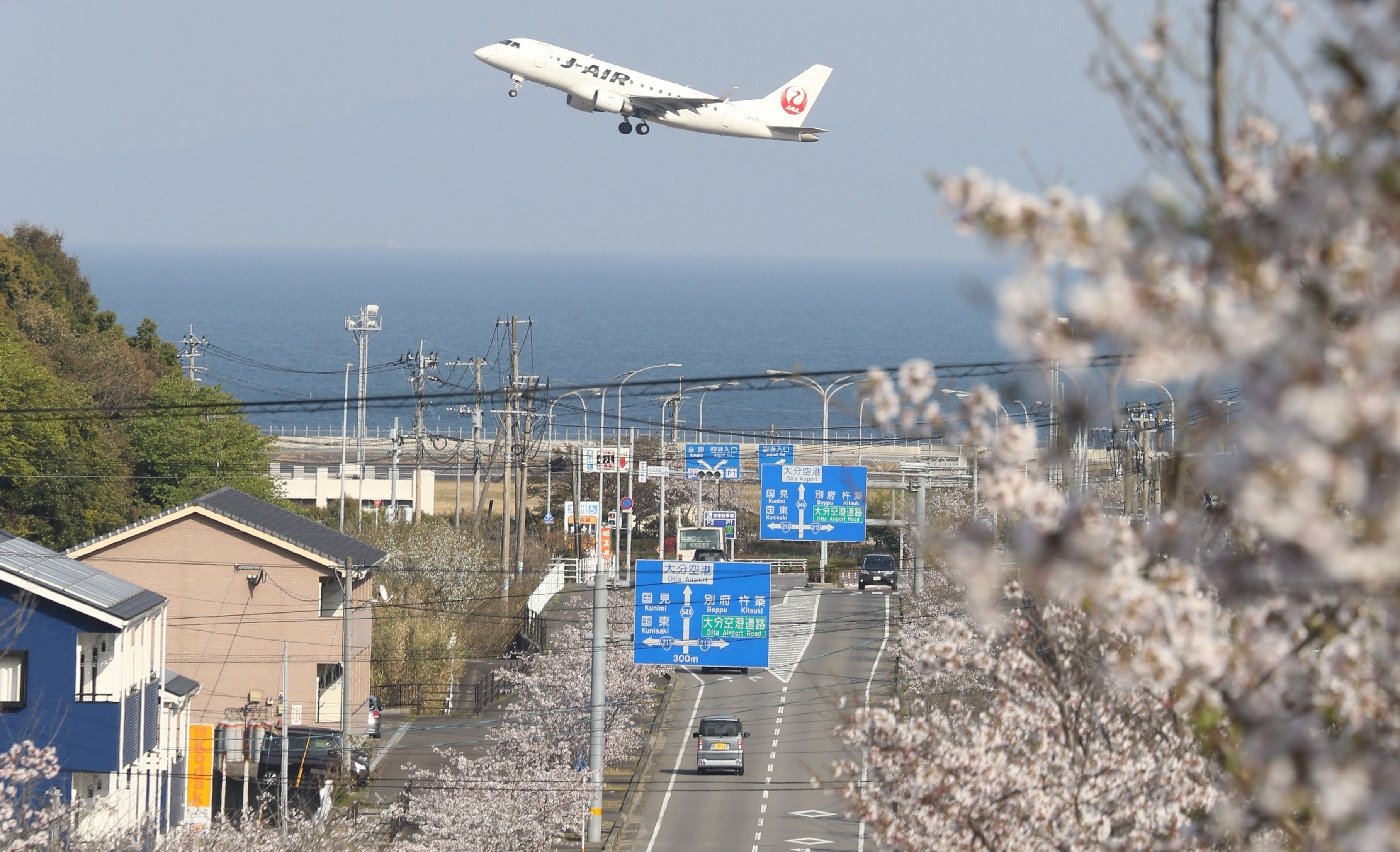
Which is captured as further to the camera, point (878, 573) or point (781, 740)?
point (878, 573)

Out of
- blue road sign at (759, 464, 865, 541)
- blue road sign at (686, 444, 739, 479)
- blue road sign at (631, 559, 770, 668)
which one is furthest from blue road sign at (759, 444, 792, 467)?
blue road sign at (631, 559, 770, 668)

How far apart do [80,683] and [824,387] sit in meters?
34.8

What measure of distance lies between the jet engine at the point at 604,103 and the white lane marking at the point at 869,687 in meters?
18.8

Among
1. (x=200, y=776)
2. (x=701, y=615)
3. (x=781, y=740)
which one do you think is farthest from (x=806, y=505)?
(x=200, y=776)

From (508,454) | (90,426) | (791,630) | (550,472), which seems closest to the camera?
(791,630)

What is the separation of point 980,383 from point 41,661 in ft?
66.8

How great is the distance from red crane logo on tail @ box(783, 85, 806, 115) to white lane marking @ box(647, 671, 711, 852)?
70.3ft

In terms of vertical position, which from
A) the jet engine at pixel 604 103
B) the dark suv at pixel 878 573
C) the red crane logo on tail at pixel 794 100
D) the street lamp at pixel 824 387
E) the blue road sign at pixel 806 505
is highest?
the red crane logo on tail at pixel 794 100

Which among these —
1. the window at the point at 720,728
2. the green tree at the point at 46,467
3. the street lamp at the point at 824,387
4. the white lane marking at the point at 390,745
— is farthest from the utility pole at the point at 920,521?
the green tree at the point at 46,467

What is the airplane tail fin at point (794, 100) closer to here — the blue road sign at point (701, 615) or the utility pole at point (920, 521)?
the utility pole at point (920, 521)

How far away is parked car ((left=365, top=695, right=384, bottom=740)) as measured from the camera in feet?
117

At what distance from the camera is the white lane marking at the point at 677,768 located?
30.9 metres

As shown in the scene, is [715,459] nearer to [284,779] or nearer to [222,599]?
[222,599]

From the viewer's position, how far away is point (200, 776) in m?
26.9
